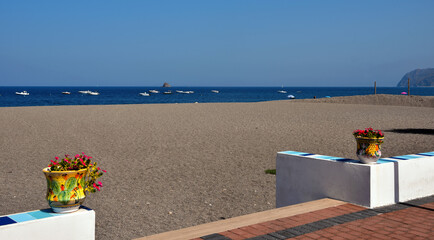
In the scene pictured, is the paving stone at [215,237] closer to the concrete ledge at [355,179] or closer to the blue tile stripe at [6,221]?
the blue tile stripe at [6,221]

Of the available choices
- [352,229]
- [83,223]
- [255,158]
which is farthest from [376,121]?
[83,223]

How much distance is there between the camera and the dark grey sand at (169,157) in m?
7.92

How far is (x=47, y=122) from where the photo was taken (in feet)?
76.8

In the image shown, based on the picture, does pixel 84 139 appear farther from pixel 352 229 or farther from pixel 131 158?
pixel 352 229

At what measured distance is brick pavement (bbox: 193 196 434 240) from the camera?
15.9 ft

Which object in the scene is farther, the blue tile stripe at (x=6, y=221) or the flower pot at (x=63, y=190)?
the flower pot at (x=63, y=190)

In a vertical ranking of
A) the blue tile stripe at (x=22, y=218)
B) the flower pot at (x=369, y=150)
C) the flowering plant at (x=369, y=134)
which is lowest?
the blue tile stripe at (x=22, y=218)

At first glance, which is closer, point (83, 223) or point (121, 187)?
point (83, 223)

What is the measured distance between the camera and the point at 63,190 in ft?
12.4

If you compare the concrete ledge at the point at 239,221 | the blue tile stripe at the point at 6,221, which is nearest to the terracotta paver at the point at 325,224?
the concrete ledge at the point at 239,221

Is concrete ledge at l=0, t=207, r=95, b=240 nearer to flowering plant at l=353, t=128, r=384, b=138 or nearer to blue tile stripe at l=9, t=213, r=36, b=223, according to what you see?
blue tile stripe at l=9, t=213, r=36, b=223

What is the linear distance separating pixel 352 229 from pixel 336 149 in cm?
951

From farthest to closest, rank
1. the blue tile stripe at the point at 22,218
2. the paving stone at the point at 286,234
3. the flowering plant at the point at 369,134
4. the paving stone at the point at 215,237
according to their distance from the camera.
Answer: the flowering plant at the point at 369,134, the paving stone at the point at 286,234, the paving stone at the point at 215,237, the blue tile stripe at the point at 22,218

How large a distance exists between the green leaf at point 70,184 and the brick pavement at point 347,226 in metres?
1.51
